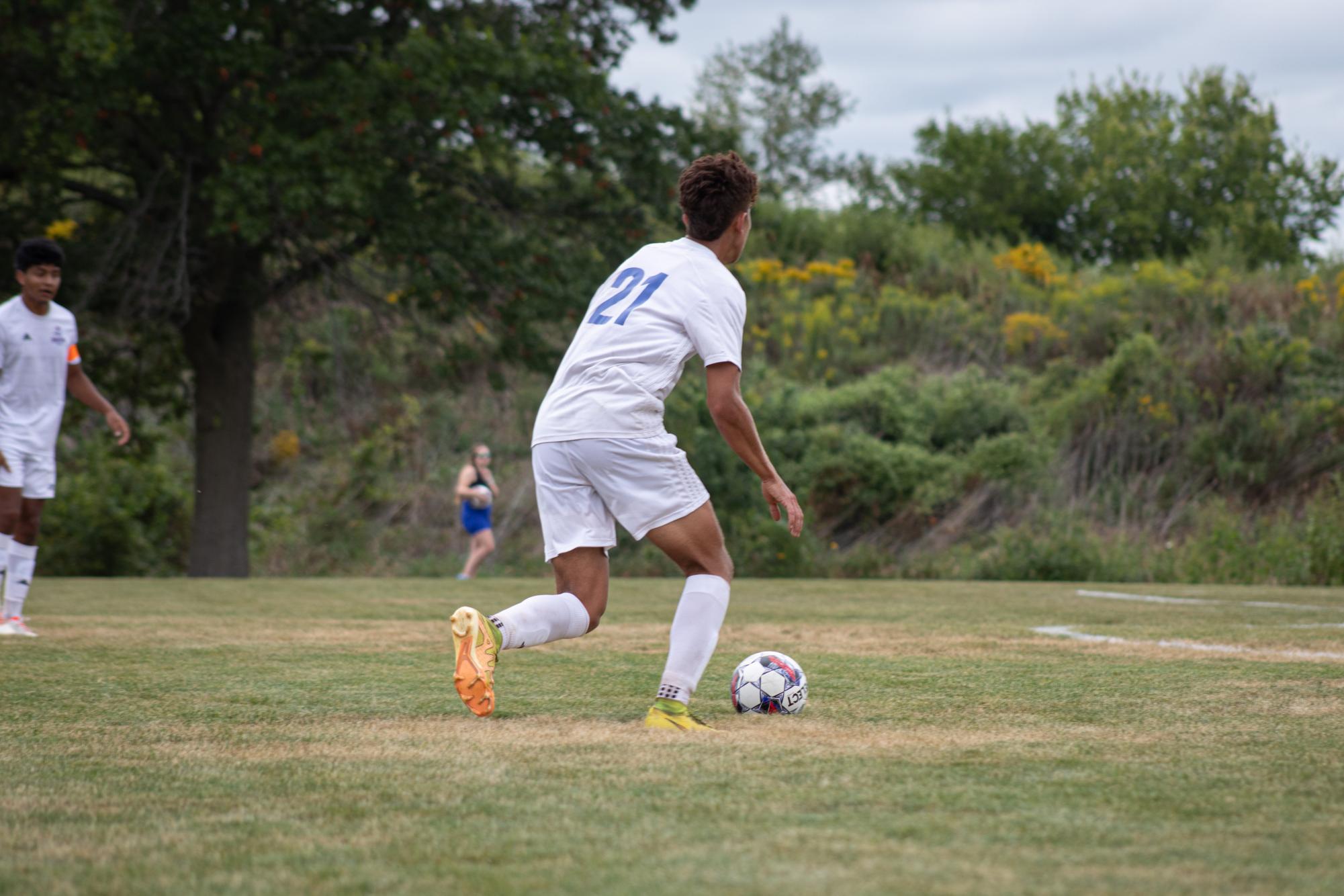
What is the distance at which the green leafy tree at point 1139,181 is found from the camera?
31828mm

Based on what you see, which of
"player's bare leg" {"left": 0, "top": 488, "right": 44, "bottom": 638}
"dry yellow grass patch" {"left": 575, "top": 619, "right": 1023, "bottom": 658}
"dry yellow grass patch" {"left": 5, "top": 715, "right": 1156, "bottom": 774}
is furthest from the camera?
"player's bare leg" {"left": 0, "top": 488, "right": 44, "bottom": 638}

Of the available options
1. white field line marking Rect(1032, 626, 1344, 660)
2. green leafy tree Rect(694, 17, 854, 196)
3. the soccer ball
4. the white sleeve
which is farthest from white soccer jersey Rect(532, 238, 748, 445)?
green leafy tree Rect(694, 17, 854, 196)

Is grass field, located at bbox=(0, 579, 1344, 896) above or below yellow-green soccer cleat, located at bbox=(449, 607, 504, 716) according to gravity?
below

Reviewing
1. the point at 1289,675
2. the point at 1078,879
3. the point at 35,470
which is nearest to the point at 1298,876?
the point at 1078,879

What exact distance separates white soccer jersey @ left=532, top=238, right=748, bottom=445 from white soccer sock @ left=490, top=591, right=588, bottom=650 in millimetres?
569

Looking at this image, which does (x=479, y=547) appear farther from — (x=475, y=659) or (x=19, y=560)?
(x=475, y=659)

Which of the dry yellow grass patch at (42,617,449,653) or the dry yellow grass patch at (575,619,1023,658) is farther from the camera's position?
the dry yellow grass patch at (42,617,449,653)

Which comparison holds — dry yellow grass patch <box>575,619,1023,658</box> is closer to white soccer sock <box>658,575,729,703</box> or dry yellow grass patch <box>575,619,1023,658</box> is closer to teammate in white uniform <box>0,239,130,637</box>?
white soccer sock <box>658,575,729,703</box>

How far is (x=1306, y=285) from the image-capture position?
24.5 m

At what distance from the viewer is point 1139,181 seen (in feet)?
108

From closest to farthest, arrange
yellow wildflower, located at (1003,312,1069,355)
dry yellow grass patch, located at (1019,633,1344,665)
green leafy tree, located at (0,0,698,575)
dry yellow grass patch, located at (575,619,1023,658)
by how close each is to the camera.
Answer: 1. dry yellow grass patch, located at (1019,633,1344,665)
2. dry yellow grass patch, located at (575,619,1023,658)
3. green leafy tree, located at (0,0,698,575)
4. yellow wildflower, located at (1003,312,1069,355)

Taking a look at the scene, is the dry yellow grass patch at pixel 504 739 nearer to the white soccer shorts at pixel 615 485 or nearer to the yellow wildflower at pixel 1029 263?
the white soccer shorts at pixel 615 485

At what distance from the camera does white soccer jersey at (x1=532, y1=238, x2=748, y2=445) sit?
15.3ft

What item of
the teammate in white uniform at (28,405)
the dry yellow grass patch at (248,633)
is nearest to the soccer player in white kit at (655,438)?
the dry yellow grass patch at (248,633)
